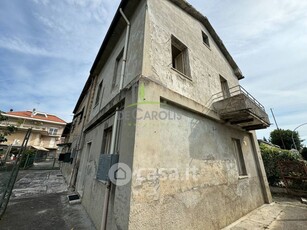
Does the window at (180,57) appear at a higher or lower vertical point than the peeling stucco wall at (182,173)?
higher

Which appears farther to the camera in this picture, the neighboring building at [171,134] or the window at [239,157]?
the window at [239,157]

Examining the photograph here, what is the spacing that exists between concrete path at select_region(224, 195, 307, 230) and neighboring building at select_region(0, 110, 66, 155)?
33.3m

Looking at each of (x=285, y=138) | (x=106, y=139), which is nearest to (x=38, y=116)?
(x=106, y=139)

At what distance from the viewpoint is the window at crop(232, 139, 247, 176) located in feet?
19.4

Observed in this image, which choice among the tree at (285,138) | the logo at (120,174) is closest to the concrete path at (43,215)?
the logo at (120,174)

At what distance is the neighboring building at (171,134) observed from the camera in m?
2.80

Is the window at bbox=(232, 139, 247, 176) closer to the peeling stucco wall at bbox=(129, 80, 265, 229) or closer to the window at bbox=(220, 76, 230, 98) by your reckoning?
the peeling stucco wall at bbox=(129, 80, 265, 229)

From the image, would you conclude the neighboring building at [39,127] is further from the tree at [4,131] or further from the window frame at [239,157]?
the window frame at [239,157]

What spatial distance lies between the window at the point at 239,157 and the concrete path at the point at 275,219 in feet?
4.68

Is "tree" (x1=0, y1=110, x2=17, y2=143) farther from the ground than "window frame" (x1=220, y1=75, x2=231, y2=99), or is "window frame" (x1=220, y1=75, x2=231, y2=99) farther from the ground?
"window frame" (x1=220, y1=75, x2=231, y2=99)

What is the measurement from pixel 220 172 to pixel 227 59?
310 inches

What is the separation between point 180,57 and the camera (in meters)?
5.57

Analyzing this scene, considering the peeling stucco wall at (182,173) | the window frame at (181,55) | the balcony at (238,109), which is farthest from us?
the window frame at (181,55)

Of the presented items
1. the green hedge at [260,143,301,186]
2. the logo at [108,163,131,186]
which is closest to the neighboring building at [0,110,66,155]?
the logo at [108,163,131,186]
